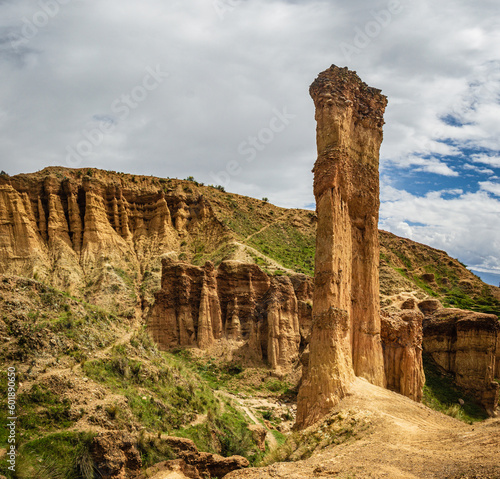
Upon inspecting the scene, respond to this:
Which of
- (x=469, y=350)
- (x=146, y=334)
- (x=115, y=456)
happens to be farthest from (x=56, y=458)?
(x=469, y=350)

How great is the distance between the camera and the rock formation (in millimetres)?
17875

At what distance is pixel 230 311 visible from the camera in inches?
1858

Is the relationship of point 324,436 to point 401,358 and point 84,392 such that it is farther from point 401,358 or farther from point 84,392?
point 84,392

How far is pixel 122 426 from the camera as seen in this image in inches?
706

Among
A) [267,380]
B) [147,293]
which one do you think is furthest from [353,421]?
[147,293]

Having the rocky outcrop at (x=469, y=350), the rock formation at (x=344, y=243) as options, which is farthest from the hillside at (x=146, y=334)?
the rock formation at (x=344, y=243)

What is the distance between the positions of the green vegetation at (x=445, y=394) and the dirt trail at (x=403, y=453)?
43.0 ft

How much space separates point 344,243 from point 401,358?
6.21m

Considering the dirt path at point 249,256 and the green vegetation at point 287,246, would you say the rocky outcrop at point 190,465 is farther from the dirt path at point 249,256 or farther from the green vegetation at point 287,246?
the green vegetation at point 287,246

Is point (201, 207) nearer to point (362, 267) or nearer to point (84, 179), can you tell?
point (84, 179)

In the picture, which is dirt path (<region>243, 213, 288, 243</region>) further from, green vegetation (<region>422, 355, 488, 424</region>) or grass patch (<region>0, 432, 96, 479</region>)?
grass patch (<region>0, 432, 96, 479</region>)

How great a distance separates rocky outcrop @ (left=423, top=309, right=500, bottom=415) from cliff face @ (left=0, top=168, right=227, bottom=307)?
32.6 m

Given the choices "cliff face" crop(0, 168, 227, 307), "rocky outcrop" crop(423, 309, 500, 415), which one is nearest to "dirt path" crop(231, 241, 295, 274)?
"cliff face" crop(0, 168, 227, 307)

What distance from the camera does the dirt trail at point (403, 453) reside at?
10195 mm
